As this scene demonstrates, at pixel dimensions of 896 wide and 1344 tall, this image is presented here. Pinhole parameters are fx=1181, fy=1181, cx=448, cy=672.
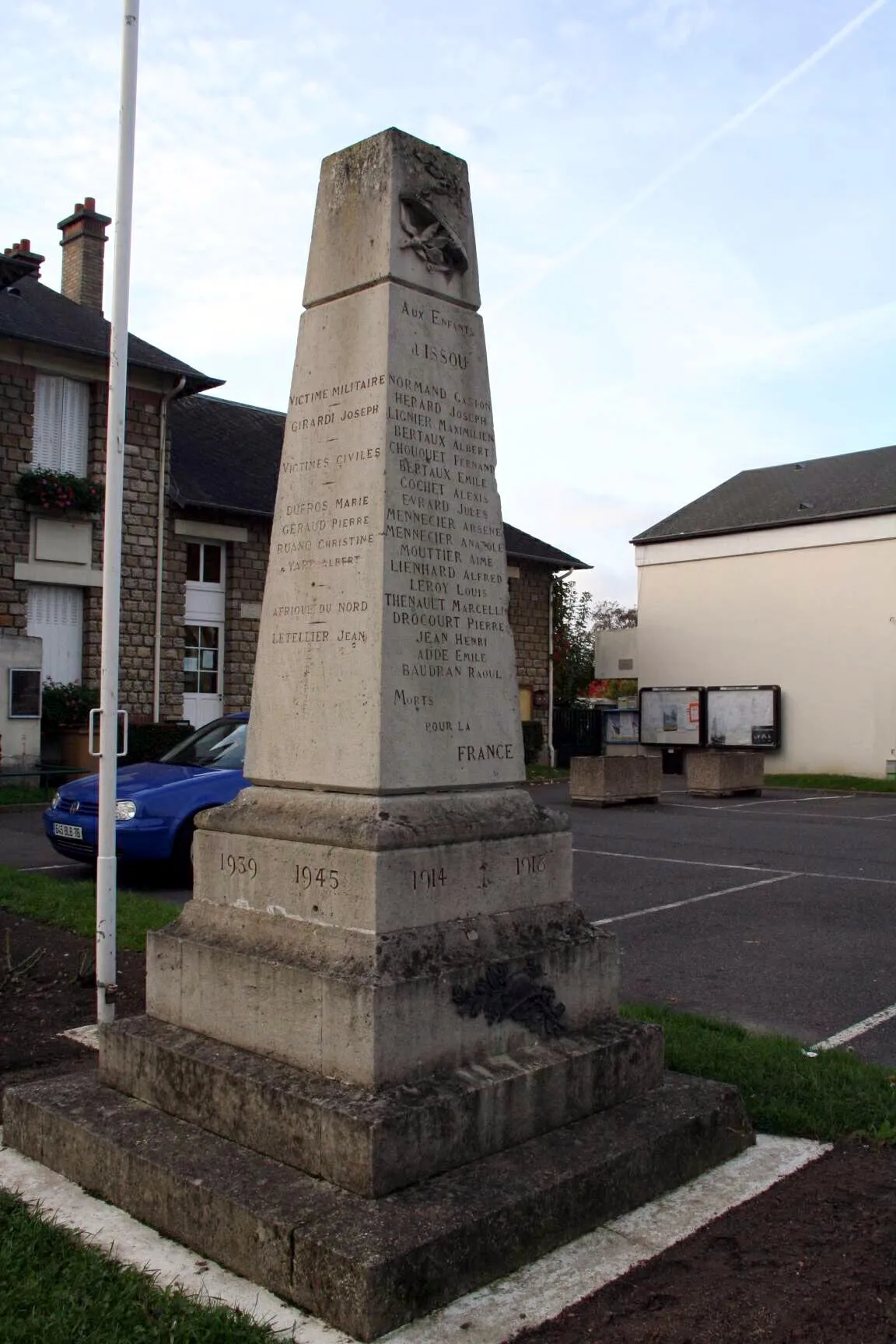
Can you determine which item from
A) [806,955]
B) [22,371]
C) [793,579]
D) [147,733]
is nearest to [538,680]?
[793,579]

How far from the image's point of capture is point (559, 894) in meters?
4.15

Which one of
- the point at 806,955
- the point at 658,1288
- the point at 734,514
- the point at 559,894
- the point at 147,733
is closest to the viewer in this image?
the point at 658,1288

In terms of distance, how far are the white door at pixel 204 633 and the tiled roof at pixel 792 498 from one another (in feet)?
42.7

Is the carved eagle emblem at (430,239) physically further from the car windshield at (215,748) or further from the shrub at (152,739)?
the shrub at (152,739)

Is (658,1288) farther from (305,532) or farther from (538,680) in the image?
(538,680)

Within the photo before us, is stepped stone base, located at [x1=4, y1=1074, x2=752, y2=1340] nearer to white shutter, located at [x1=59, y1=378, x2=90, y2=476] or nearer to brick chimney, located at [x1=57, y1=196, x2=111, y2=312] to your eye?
white shutter, located at [x1=59, y1=378, x2=90, y2=476]

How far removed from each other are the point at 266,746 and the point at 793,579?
25.7 m

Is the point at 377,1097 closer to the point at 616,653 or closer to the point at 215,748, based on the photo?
the point at 215,748

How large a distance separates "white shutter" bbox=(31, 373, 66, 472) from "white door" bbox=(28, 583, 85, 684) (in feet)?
6.96

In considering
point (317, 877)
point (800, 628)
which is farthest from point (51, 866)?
point (800, 628)

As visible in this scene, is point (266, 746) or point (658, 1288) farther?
point (266, 746)

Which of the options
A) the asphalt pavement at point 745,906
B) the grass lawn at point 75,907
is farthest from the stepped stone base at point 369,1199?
the grass lawn at point 75,907

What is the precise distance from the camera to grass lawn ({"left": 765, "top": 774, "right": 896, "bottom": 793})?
23.7 meters

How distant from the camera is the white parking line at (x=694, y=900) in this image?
27.9 ft
